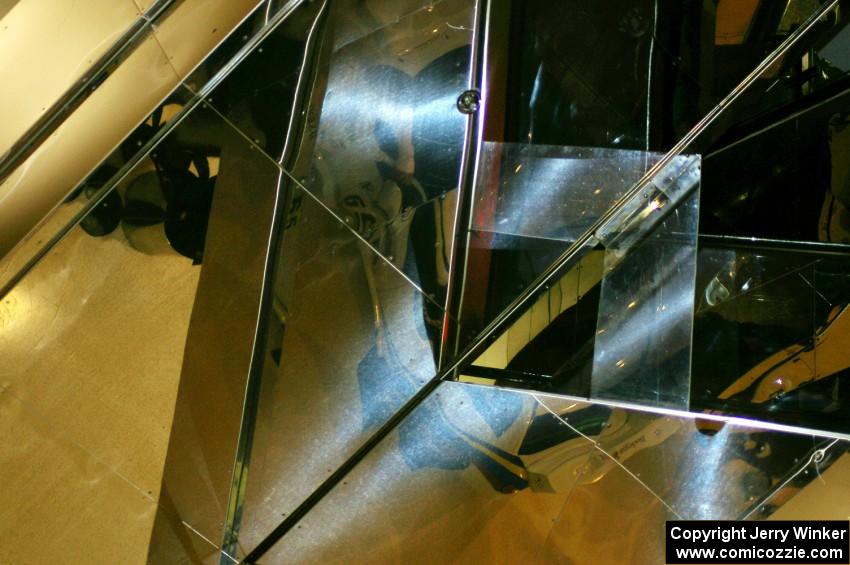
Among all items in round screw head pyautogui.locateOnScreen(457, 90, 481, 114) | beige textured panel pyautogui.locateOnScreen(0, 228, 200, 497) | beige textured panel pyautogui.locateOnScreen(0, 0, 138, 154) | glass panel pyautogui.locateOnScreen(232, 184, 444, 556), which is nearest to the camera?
beige textured panel pyautogui.locateOnScreen(0, 0, 138, 154)

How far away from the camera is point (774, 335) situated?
10.5 feet

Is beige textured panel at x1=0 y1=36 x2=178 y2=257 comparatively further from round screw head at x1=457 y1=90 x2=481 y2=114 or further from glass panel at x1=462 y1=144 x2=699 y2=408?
glass panel at x1=462 y1=144 x2=699 y2=408

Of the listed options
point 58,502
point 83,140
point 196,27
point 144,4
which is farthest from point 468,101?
point 58,502

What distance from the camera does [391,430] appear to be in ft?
10.5

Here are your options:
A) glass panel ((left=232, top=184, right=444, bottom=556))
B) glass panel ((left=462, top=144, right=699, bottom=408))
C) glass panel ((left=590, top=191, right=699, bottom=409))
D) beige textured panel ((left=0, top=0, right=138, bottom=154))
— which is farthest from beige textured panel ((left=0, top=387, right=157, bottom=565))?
glass panel ((left=590, top=191, right=699, bottom=409))

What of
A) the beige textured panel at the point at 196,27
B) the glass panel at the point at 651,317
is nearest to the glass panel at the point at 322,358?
the beige textured panel at the point at 196,27

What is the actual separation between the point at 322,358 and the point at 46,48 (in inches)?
51.3

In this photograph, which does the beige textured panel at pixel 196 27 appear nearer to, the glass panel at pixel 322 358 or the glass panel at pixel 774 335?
the glass panel at pixel 322 358

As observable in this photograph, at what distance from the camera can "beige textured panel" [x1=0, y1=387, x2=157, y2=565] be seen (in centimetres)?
272

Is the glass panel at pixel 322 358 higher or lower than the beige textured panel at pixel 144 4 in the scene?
lower

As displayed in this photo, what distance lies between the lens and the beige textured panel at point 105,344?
2.68m

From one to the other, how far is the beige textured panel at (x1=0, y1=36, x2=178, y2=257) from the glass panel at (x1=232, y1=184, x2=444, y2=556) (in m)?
0.55

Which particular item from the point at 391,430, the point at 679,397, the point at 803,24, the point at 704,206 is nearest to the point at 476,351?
the point at 391,430

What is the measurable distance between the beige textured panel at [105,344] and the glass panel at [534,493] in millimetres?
703
